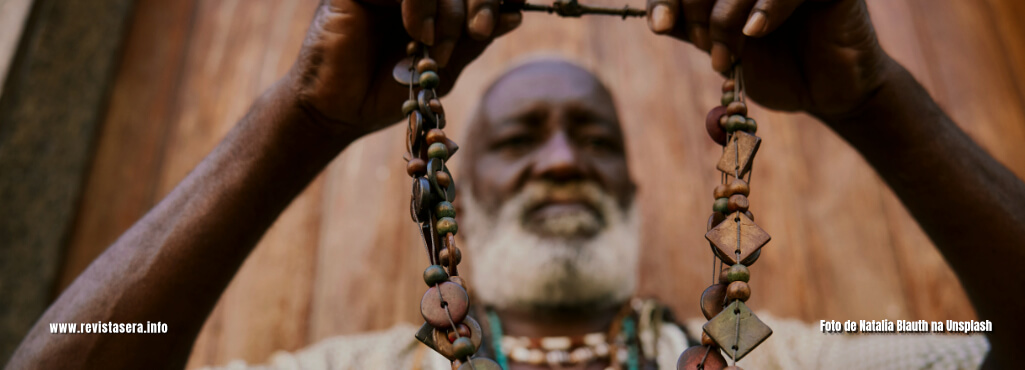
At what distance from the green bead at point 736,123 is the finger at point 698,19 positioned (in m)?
0.11

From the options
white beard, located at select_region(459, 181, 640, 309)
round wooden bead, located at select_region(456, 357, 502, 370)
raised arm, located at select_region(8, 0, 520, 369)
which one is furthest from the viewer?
white beard, located at select_region(459, 181, 640, 309)

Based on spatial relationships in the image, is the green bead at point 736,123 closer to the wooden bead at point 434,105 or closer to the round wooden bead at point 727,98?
the round wooden bead at point 727,98

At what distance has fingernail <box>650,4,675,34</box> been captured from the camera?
2.11ft

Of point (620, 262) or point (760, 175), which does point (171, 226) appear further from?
point (760, 175)

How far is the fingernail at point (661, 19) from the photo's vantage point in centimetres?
64

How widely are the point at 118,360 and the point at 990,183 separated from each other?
94 centimetres

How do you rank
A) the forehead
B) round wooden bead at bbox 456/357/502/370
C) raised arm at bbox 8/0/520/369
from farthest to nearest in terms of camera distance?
the forehead, raised arm at bbox 8/0/520/369, round wooden bead at bbox 456/357/502/370

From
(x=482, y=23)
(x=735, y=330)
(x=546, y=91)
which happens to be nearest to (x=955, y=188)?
(x=735, y=330)

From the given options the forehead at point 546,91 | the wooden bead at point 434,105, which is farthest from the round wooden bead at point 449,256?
the forehead at point 546,91

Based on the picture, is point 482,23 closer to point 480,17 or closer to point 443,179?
point 480,17

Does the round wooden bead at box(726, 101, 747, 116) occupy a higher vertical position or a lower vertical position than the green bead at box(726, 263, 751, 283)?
higher

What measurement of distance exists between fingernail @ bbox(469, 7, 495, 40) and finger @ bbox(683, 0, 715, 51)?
0.18 m

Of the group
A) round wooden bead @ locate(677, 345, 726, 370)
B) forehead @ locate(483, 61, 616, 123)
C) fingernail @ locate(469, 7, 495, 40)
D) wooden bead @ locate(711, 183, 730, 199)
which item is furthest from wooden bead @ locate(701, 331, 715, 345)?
forehead @ locate(483, 61, 616, 123)

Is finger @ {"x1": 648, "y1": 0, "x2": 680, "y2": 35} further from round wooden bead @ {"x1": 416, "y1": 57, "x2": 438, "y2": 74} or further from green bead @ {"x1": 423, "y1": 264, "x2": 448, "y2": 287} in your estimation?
green bead @ {"x1": 423, "y1": 264, "x2": 448, "y2": 287}
